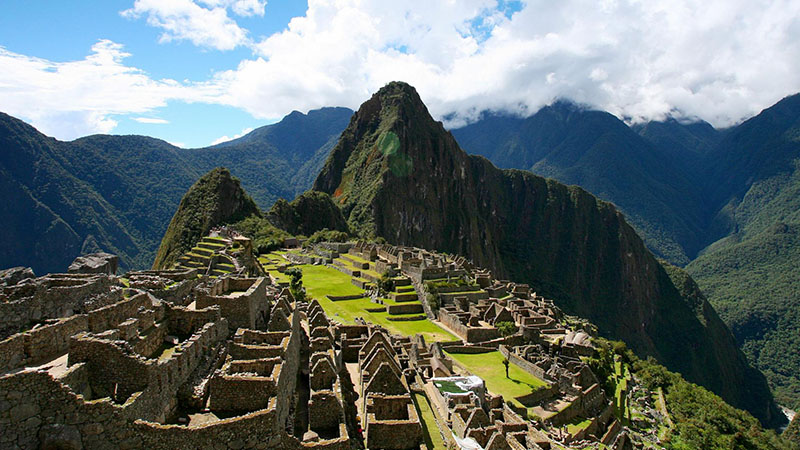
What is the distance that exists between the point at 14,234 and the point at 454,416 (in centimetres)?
10567

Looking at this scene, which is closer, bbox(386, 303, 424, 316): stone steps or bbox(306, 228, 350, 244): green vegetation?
bbox(386, 303, 424, 316): stone steps

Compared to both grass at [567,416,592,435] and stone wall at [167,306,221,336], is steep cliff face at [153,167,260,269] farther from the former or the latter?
stone wall at [167,306,221,336]

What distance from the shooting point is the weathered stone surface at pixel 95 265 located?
2476 centimetres

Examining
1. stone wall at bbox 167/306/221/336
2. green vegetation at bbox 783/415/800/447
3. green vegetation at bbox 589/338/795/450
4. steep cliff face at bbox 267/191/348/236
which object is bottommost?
green vegetation at bbox 783/415/800/447

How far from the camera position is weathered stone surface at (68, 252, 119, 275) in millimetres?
24763

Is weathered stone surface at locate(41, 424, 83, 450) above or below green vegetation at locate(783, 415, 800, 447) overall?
above

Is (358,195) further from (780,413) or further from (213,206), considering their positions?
(780,413)

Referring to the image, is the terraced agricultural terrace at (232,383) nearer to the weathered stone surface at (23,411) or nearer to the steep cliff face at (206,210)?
the weathered stone surface at (23,411)

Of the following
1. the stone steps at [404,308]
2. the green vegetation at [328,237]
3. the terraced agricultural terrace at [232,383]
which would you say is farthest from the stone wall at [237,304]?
the green vegetation at [328,237]

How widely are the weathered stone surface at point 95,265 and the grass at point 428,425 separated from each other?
18.2 m

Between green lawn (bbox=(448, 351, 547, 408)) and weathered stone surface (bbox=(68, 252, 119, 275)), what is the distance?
23157mm

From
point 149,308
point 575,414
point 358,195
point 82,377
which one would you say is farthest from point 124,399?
point 358,195

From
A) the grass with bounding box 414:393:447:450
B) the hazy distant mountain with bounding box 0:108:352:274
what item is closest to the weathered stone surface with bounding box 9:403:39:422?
the grass with bounding box 414:393:447:450

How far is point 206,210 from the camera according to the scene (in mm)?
103312
